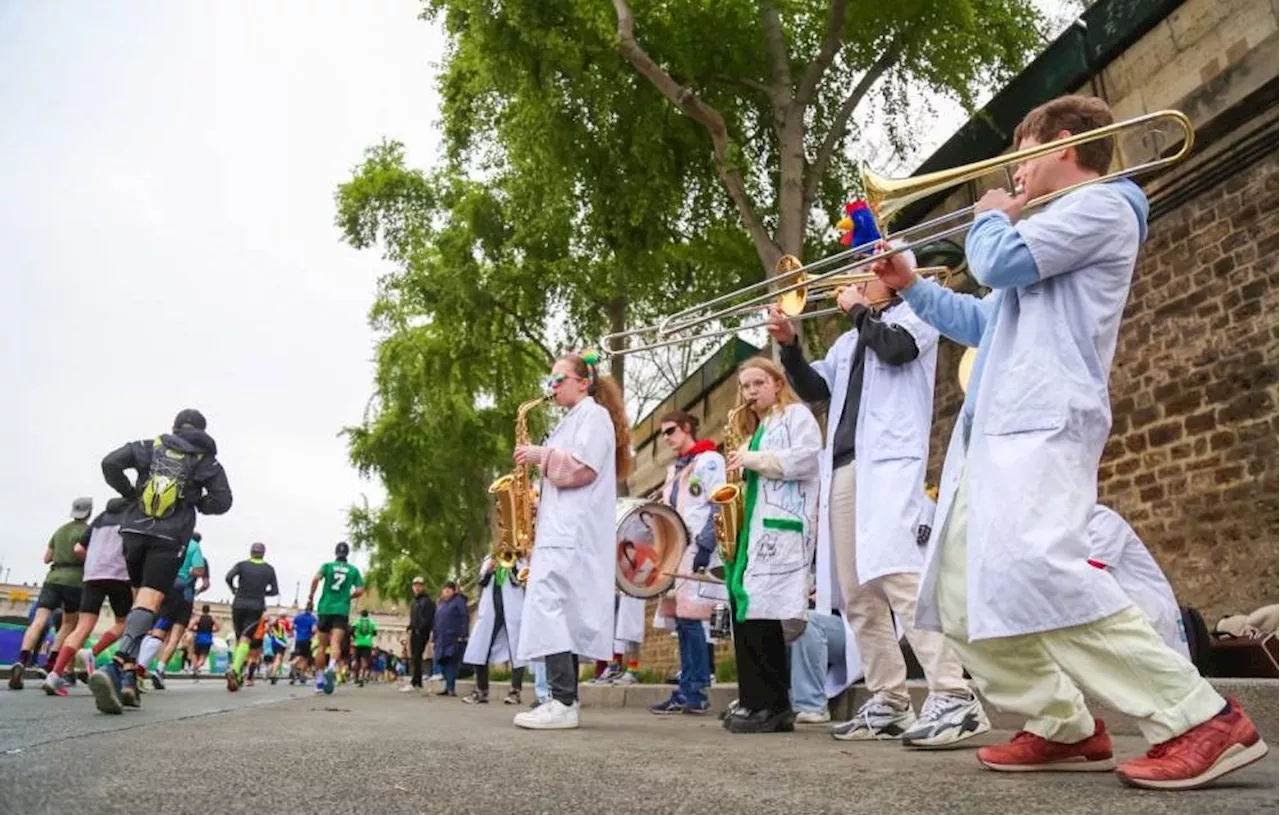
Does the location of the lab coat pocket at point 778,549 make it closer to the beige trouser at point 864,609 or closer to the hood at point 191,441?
the beige trouser at point 864,609

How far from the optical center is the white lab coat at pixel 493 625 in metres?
9.86

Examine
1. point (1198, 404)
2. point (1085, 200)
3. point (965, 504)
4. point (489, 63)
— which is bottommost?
point (965, 504)

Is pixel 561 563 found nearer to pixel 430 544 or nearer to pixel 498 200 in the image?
pixel 498 200

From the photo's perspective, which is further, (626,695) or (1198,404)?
(626,695)

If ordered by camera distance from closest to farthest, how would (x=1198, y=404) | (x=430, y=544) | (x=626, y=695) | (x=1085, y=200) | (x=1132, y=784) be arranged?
1. (x=1132, y=784)
2. (x=1085, y=200)
3. (x=1198, y=404)
4. (x=626, y=695)
5. (x=430, y=544)

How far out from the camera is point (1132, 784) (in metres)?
2.54

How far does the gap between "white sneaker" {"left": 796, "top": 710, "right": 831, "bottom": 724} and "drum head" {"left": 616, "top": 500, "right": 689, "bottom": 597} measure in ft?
5.35

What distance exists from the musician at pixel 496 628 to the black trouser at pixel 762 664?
490cm

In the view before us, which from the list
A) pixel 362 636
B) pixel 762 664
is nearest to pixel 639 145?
pixel 762 664

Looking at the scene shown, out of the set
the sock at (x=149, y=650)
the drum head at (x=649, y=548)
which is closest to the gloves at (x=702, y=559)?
the drum head at (x=649, y=548)

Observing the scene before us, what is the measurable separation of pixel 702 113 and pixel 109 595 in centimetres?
864

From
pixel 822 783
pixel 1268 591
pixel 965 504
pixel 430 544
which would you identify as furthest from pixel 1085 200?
pixel 430 544

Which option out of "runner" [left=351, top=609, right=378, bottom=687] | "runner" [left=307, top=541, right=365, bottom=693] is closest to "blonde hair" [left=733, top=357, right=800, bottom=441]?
"runner" [left=307, top=541, right=365, bottom=693]

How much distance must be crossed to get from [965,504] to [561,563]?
2.72 meters
